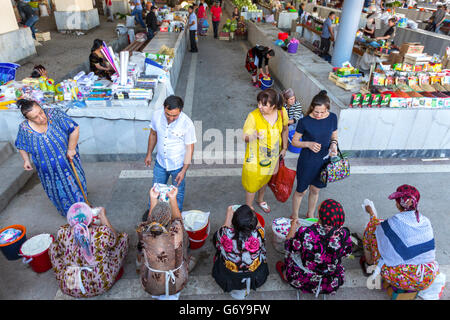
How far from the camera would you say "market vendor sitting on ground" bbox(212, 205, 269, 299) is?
252cm

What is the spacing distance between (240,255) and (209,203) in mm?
1769

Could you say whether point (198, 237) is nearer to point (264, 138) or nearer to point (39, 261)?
point (264, 138)

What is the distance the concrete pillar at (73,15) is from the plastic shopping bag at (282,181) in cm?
1440

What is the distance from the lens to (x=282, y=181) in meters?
3.91

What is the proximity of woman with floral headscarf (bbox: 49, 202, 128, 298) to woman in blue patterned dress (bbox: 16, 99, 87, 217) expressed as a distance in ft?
3.29

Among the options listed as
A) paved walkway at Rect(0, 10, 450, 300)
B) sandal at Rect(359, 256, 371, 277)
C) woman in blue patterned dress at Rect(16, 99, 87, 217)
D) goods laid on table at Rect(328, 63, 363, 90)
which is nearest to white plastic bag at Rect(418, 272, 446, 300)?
paved walkway at Rect(0, 10, 450, 300)

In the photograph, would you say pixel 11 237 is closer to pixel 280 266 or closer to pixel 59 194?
pixel 59 194

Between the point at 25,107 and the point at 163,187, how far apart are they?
1.75 metres

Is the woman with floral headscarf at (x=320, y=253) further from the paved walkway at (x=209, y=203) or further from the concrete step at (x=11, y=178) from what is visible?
the concrete step at (x=11, y=178)

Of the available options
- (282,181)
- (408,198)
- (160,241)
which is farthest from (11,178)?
(408,198)

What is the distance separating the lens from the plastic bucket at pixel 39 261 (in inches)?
121

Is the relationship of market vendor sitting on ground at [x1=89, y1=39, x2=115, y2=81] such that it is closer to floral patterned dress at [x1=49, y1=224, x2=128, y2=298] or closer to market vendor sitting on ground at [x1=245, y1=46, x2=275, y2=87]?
market vendor sitting on ground at [x1=245, y1=46, x2=275, y2=87]

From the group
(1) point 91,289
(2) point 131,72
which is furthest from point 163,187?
(2) point 131,72

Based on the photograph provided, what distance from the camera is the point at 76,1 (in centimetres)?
1355
